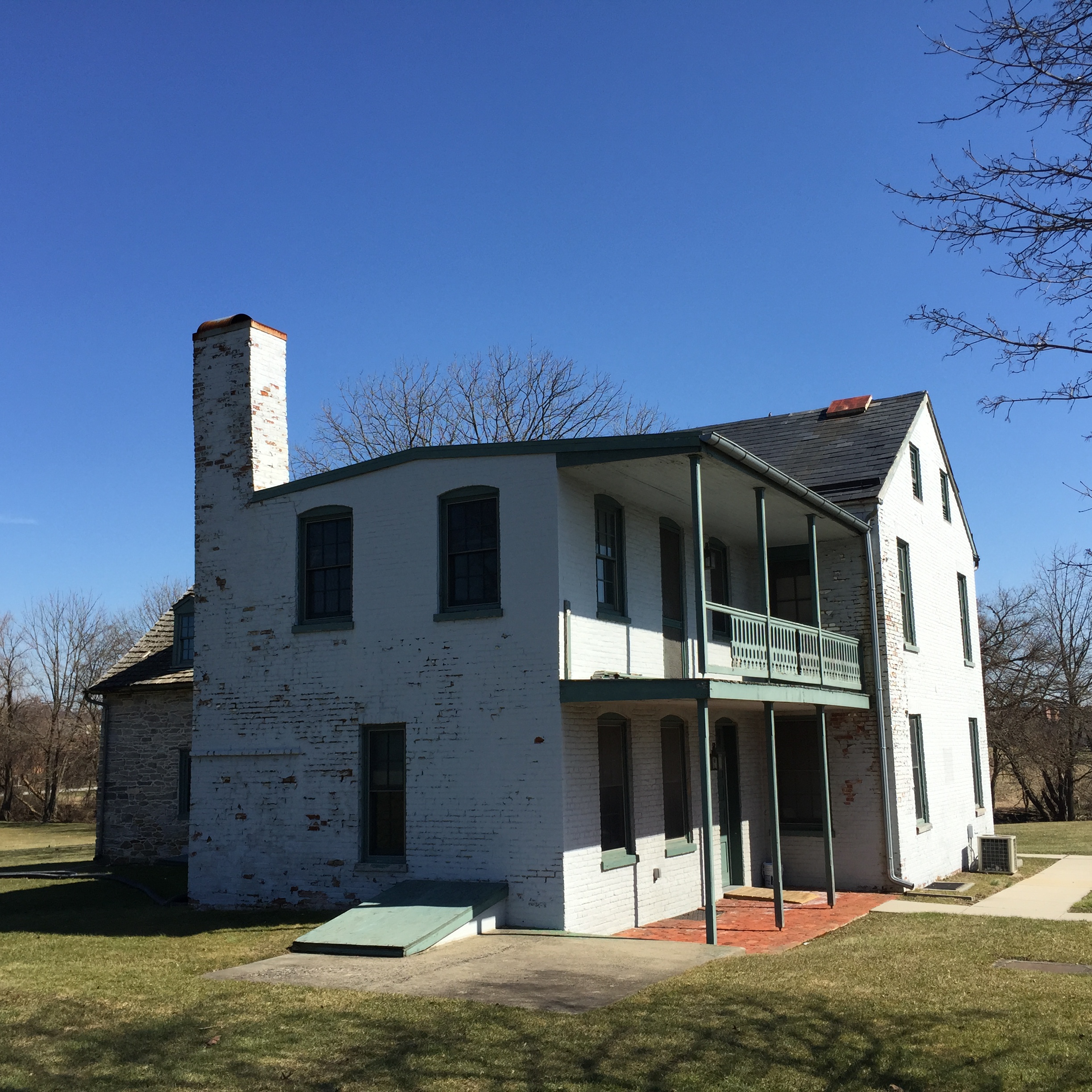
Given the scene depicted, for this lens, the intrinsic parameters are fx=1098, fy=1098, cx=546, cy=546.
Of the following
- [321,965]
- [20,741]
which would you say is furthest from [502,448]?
[20,741]

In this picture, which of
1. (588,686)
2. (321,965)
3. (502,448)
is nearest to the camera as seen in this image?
(321,965)

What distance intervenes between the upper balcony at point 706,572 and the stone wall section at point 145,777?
37.2ft

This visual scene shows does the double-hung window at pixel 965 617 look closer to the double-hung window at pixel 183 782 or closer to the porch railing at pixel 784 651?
the porch railing at pixel 784 651

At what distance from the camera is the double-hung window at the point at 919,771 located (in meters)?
19.1

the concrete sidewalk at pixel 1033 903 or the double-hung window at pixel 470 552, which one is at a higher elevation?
the double-hung window at pixel 470 552

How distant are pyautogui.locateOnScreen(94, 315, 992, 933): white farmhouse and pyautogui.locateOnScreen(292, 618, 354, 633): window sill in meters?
0.06

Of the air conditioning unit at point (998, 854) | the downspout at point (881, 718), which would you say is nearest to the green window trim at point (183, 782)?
the downspout at point (881, 718)

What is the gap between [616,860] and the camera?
13820 mm

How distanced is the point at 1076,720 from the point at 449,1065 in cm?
3713

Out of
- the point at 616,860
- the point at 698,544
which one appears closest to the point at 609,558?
the point at 698,544

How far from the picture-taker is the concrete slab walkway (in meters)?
9.58

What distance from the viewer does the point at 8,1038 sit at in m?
8.38

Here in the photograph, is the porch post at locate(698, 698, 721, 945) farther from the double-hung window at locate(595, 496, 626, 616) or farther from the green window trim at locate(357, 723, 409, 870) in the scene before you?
the green window trim at locate(357, 723, 409, 870)

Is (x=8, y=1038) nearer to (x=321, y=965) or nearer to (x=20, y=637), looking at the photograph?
(x=321, y=965)
